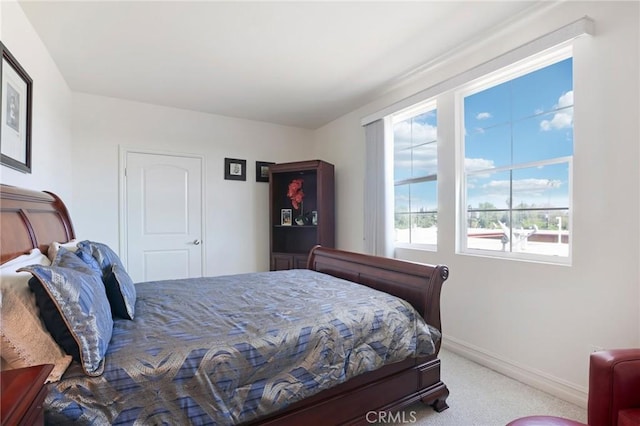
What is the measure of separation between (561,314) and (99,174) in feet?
14.5

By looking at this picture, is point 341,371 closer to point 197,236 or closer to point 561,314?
point 561,314

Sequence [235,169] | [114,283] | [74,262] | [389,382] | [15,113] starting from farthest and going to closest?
[235,169]
[15,113]
[389,382]
[114,283]
[74,262]

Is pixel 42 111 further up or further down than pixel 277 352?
further up

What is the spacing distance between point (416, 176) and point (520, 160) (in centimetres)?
102

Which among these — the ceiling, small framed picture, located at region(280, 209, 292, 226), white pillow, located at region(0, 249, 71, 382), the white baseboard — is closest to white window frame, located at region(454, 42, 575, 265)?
the ceiling

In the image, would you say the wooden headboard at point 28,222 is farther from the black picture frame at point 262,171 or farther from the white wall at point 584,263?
the white wall at point 584,263

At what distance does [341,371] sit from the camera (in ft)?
4.91

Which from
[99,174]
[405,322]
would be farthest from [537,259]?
[99,174]

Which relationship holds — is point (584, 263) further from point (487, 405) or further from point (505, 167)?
point (487, 405)

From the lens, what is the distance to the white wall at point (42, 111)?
1924mm

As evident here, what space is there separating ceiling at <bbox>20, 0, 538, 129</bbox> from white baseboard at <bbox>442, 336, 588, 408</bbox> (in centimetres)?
246

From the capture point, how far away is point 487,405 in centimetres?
195

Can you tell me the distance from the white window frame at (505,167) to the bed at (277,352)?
0.98 meters

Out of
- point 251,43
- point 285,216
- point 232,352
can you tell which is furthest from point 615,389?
point 285,216
